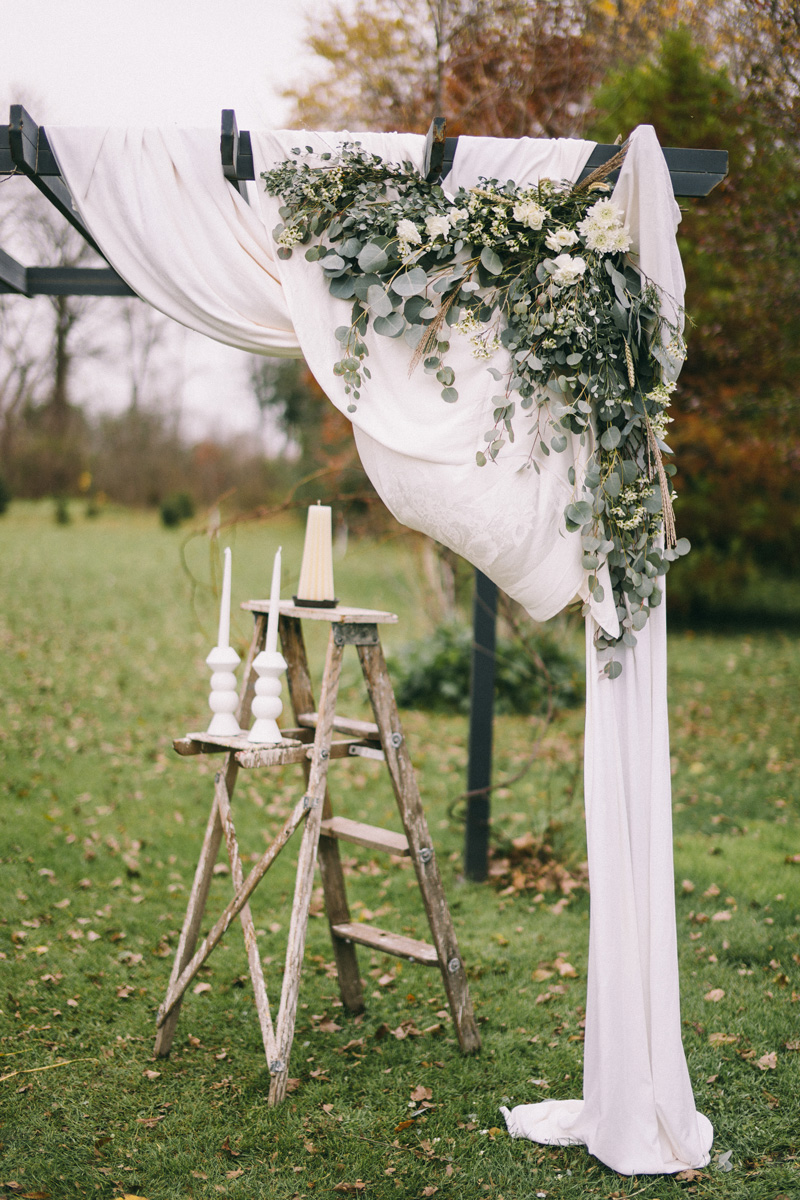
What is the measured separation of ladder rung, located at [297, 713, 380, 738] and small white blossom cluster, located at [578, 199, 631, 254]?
5.53ft

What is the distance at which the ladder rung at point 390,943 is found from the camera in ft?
9.61

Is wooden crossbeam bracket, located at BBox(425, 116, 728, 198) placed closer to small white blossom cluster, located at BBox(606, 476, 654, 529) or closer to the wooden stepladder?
small white blossom cluster, located at BBox(606, 476, 654, 529)

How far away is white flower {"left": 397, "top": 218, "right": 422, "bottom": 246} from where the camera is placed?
2.43 m

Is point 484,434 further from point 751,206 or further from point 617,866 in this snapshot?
point 751,206

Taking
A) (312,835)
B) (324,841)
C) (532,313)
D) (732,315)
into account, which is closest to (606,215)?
(532,313)

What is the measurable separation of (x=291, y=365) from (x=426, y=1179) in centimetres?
1609

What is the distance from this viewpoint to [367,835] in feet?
9.84

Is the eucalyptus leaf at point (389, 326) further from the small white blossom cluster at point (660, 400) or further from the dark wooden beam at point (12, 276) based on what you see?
the dark wooden beam at point (12, 276)

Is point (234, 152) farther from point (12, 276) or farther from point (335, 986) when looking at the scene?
point (335, 986)

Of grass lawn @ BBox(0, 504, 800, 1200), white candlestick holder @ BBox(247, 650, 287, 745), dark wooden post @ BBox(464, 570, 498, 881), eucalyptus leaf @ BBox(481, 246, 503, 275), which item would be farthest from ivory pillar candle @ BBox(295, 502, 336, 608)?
grass lawn @ BBox(0, 504, 800, 1200)

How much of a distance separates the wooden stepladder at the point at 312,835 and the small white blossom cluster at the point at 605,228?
1294 mm

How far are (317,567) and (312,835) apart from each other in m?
0.91

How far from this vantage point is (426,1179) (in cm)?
246

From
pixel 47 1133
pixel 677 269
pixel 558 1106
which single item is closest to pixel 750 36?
pixel 677 269
